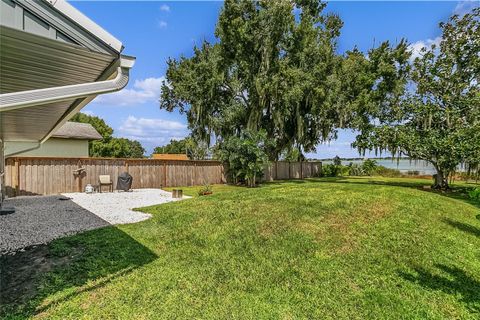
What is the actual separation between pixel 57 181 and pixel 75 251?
8.14 metres

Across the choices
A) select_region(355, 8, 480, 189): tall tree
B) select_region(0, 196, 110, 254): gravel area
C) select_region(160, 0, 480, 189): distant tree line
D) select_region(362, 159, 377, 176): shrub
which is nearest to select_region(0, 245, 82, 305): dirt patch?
select_region(0, 196, 110, 254): gravel area

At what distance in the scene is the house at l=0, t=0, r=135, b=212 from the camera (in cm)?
199

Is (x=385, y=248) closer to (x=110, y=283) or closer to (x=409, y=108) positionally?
(x=110, y=283)

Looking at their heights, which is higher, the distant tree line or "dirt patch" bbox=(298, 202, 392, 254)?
the distant tree line

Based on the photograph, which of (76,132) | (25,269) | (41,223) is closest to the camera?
(25,269)

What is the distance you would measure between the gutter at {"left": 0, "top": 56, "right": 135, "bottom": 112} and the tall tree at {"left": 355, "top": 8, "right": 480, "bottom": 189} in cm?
1218

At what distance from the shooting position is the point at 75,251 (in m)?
3.94

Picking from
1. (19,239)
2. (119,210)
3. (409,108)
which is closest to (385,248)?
(19,239)

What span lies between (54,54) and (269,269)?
3182mm

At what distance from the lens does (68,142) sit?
15859 millimetres

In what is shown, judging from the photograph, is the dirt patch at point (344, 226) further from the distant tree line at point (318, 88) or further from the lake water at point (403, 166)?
the lake water at point (403, 166)

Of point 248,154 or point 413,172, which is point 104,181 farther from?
point 413,172

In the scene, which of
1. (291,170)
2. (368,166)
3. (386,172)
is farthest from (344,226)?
(386,172)

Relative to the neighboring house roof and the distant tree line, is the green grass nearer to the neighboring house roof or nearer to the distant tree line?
the distant tree line
